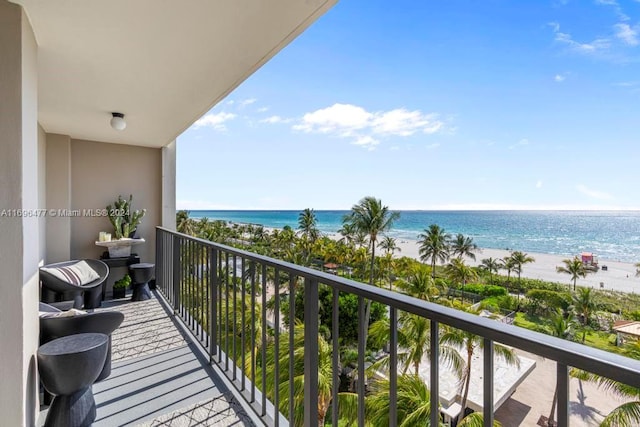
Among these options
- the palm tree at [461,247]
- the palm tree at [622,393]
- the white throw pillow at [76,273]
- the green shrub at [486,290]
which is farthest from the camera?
the palm tree at [461,247]

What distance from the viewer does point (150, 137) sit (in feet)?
14.8

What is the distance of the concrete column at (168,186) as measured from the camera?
5117mm

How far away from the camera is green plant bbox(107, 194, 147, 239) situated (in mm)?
4648

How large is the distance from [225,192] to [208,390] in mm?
42895

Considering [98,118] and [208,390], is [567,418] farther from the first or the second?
[98,118]

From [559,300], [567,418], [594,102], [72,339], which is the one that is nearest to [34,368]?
[72,339]

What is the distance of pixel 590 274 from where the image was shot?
26953 mm

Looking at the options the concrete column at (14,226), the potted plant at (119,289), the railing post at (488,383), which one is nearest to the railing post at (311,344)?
the railing post at (488,383)

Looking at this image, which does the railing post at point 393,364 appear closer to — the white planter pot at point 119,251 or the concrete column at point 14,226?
the concrete column at point 14,226

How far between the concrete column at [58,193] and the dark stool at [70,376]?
129 inches

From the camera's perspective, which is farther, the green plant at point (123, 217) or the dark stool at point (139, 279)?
the green plant at point (123, 217)

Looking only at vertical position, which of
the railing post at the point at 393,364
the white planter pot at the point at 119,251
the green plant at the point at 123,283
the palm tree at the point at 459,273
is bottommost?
the palm tree at the point at 459,273

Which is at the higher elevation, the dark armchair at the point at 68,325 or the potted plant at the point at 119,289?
the dark armchair at the point at 68,325

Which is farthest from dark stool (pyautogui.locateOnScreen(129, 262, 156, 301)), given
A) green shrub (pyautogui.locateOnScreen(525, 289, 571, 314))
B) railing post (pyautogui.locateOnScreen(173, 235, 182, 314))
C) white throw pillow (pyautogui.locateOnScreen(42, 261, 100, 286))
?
green shrub (pyautogui.locateOnScreen(525, 289, 571, 314))
